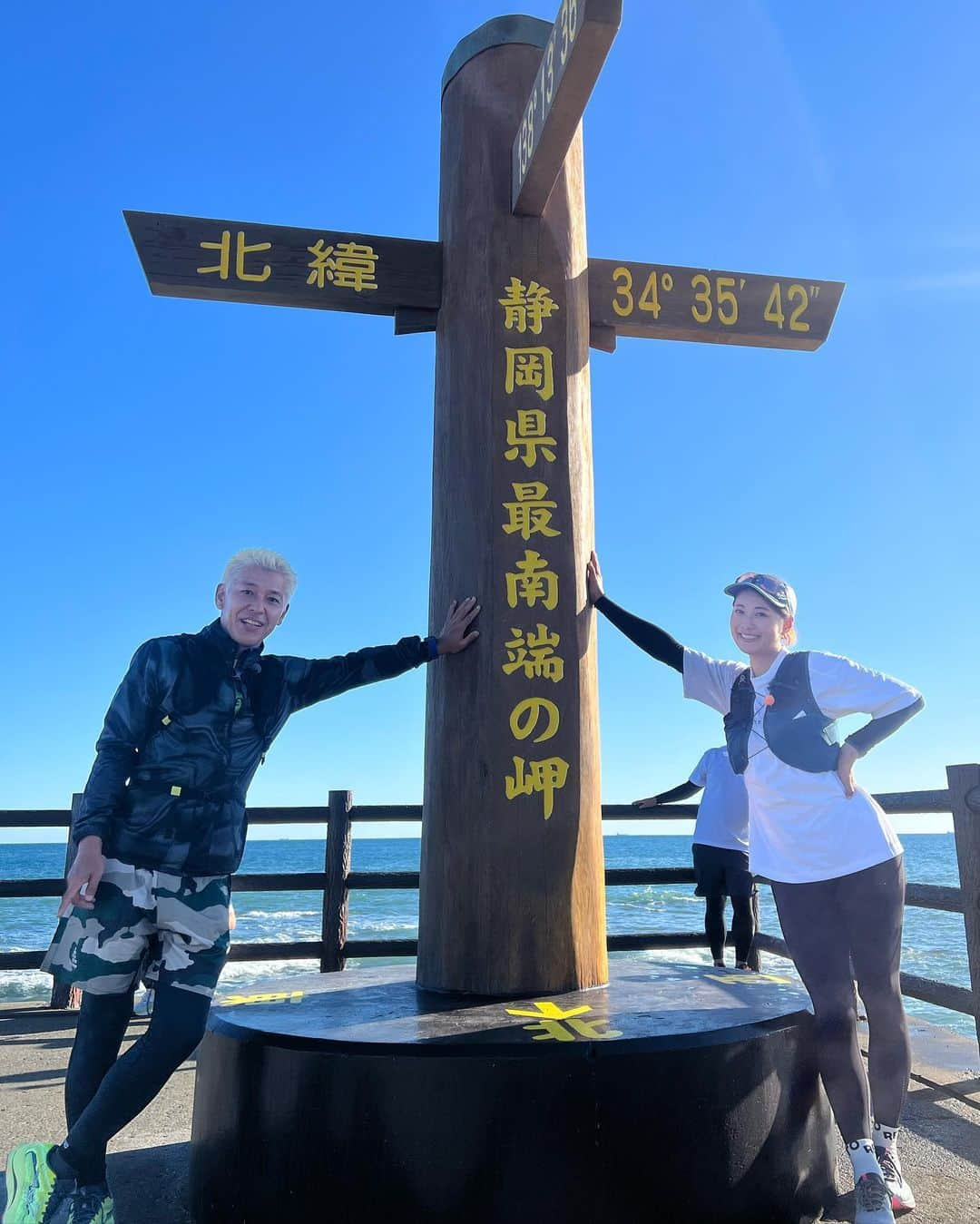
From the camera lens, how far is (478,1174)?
6.50ft

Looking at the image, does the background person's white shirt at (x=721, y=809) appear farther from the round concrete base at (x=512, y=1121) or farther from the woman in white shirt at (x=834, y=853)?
the round concrete base at (x=512, y=1121)

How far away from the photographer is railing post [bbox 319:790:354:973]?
524 centimetres

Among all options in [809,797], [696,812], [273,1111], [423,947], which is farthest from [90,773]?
[696,812]

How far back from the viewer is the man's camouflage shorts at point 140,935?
2.26m

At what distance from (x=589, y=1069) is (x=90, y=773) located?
143 centimetres

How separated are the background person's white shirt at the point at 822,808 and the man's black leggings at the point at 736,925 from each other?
2.48 meters

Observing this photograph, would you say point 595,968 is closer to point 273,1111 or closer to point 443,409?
point 273,1111

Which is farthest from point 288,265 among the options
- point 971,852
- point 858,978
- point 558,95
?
point 971,852

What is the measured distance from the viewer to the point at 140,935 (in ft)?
7.48

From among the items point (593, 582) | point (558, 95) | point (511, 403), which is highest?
point (558, 95)

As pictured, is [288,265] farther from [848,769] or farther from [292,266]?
[848,769]

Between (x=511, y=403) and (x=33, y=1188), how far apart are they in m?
2.57

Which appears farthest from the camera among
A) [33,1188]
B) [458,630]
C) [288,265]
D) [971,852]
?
[288,265]

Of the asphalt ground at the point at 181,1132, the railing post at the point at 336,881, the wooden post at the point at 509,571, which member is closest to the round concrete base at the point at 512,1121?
the asphalt ground at the point at 181,1132
